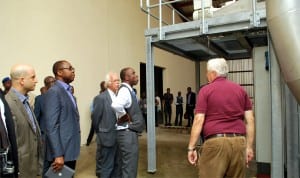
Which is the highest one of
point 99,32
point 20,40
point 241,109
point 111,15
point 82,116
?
point 111,15

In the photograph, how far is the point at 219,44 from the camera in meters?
5.62

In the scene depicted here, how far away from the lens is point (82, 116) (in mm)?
8453

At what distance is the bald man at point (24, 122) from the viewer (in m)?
2.38

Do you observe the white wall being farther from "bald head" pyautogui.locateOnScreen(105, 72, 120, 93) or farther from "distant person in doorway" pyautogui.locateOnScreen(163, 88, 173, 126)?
"bald head" pyautogui.locateOnScreen(105, 72, 120, 93)

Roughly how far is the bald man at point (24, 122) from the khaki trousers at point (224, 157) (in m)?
1.54

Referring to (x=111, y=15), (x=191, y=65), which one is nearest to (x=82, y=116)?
(x=111, y=15)

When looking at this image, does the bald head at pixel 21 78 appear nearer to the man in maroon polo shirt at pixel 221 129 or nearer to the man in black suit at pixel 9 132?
the man in black suit at pixel 9 132

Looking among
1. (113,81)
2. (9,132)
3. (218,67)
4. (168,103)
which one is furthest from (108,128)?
(168,103)

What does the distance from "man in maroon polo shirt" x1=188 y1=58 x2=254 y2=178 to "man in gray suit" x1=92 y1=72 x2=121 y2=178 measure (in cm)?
181

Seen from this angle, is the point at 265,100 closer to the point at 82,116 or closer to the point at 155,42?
the point at 155,42

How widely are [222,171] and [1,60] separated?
538 centimetres

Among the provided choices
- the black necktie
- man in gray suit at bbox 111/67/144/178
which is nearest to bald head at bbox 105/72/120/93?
man in gray suit at bbox 111/67/144/178

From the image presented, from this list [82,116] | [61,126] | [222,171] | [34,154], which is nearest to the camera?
[34,154]

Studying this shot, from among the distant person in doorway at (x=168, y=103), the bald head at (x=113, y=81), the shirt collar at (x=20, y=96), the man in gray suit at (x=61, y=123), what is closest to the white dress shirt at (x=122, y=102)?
the bald head at (x=113, y=81)
